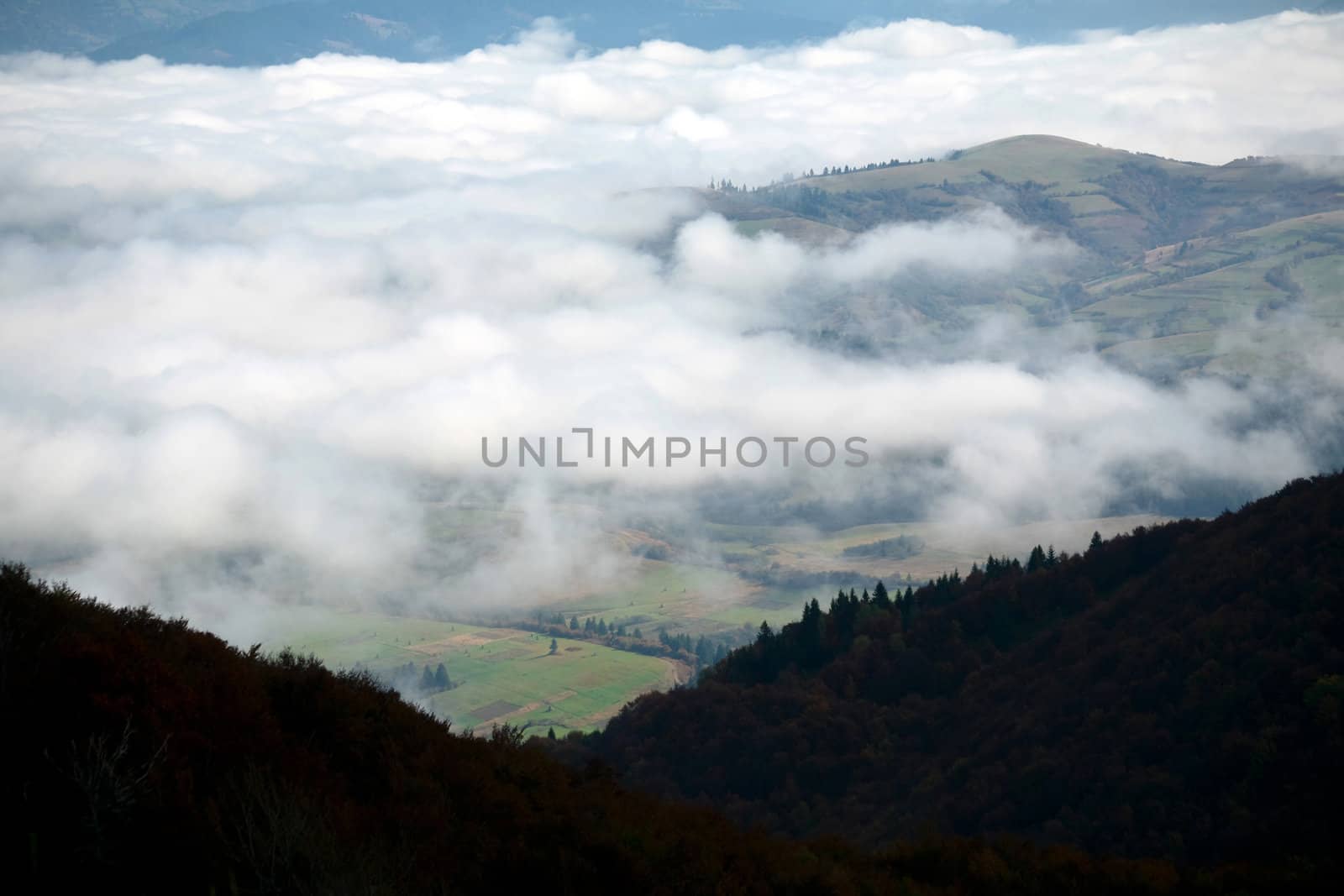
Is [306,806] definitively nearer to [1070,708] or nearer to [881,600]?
[1070,708]

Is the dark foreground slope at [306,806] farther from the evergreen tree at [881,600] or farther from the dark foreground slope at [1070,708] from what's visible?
the evergreen tree at [881,600]

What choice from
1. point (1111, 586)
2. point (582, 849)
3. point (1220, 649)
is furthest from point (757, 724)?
point (582, 849)

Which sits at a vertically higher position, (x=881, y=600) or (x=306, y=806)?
(x=306, y=806)

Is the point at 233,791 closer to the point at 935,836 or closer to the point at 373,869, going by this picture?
the point at 373,869

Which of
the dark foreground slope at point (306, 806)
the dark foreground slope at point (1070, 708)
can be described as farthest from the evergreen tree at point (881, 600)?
the dark foreground slope at point (306, 806)

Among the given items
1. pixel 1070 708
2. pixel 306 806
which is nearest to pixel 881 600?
pixel 1070 708

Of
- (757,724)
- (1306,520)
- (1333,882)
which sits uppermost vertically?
(1306,520)

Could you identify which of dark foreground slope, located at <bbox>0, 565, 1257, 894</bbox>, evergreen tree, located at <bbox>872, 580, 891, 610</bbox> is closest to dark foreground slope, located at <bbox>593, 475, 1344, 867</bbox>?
evergreen tree, located at <bbox>872, 580, 891, 610</bbox>
